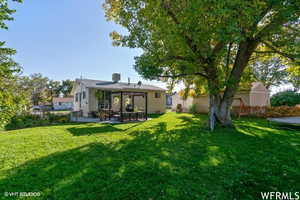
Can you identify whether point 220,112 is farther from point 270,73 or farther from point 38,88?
point 38,88

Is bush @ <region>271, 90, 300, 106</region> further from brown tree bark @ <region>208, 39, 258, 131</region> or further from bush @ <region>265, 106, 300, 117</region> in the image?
brown tree bark @ <region>208, 39, 258, 131</region>

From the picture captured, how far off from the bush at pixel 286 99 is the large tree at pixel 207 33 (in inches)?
539

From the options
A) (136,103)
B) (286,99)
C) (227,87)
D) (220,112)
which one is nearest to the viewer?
(227,87)

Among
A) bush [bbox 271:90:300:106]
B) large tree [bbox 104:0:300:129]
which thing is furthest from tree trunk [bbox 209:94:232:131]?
bush [bbox 271:90:300:106]

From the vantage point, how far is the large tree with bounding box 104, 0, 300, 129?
5160 mm

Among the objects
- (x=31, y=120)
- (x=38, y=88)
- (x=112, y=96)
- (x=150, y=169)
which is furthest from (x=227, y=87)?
A: (x=38, y=88)

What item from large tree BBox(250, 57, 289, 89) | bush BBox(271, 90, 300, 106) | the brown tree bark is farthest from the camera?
large tree BBox(250, 57, 289, 89)

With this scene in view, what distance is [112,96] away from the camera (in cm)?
1812

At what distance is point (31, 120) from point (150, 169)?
37.8ft

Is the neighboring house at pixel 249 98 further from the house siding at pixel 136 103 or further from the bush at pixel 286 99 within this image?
the house siding at pixel 136 103

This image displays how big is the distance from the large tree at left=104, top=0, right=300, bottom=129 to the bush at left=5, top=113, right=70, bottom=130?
807 centimetres

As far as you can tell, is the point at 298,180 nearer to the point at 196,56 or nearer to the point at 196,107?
the point at 196,56

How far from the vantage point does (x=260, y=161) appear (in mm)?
4137

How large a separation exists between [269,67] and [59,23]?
3207cm
